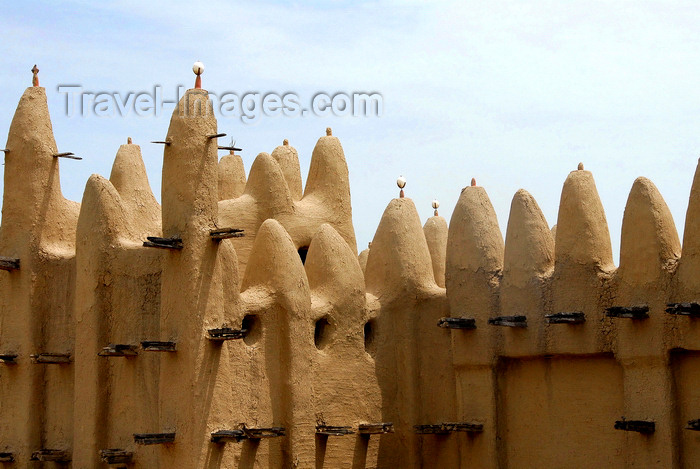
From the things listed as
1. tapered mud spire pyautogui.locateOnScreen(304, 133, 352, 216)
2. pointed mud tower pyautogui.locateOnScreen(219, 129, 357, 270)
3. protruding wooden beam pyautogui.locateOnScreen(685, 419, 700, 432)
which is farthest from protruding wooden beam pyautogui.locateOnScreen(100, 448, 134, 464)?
protruding wooden beam pyautogui.locateOnScreen(685, 419, 700, 432)

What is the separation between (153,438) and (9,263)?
496cm

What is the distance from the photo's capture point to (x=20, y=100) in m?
21.3

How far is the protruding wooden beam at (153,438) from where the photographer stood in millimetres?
17672

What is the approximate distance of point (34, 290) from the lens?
67.8 feet

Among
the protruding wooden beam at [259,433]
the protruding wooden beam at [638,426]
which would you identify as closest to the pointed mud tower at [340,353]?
the protruding wooden beam at [259,433]

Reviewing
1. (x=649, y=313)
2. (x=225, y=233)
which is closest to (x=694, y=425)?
(x=649, y=313)

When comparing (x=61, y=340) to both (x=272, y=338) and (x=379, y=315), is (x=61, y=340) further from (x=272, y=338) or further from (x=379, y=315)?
(x=379, y=315)

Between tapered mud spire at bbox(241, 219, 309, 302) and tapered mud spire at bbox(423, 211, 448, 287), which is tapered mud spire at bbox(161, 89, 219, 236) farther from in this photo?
tapered mud spire at bbox(423, 211, 448, 287)

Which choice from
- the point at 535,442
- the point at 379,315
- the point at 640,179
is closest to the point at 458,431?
the point at 535,442

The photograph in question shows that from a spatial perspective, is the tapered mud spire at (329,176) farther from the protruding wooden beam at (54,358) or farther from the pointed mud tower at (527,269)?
the protruding wooden beam at (54,358)

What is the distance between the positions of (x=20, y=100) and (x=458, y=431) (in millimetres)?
9880

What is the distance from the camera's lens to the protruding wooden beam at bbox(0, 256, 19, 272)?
20.7 meters

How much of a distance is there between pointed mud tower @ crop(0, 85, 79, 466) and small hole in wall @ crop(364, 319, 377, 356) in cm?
559

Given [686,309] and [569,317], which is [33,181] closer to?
[569,317]
